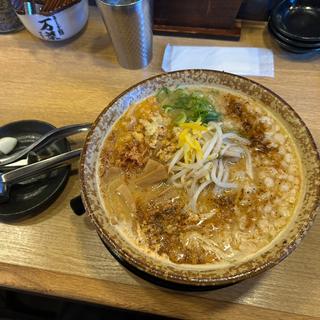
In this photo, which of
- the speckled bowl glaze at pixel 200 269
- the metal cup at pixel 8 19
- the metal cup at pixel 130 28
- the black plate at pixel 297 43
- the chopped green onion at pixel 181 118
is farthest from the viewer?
the metal cup at pixel 8 19

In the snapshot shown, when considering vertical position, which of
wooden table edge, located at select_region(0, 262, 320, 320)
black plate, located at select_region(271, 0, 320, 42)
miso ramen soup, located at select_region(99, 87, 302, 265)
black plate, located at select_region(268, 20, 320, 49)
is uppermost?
black plate, located at select_region(271, 0, 320, 42)

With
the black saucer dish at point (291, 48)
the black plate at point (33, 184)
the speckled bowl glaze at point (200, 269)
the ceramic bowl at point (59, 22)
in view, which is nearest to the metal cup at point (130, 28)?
the ceramic bowl at point (59, 22)

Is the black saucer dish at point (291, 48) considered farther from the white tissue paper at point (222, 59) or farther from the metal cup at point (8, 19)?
the metal cup at point (8, 19)

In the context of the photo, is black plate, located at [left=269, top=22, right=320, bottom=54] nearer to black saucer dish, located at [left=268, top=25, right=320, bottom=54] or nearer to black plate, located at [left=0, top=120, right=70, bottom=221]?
black saucer dish, located at [left=268, top=25, right=320, bottom=54]

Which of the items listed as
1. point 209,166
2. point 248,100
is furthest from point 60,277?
point 248,100

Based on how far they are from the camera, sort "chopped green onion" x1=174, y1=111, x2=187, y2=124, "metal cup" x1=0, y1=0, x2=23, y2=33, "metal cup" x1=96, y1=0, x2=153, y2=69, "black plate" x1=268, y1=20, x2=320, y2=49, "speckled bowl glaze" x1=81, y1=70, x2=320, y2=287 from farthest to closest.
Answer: "metal cup" x1=0, y1=0, x2=23, y2=33
"black plate" x1=268, y1=20, x2=320, y2=49
"metal cup" x1=96, y1=0, x2=153, y2=69
"chopped green onion" x1=174, y1=111, x2=187, y2=124
"speckled bowl glaze" x1=81, y1=70, x2=320, y2=287

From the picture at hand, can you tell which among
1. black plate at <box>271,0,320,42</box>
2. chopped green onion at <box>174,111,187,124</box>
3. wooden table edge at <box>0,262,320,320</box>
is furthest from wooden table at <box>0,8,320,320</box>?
chopped green onion at <box>174,111,187,124</box>

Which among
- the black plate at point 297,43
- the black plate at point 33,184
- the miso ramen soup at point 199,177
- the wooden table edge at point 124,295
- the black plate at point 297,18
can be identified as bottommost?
the wooden table edge at point 124,295

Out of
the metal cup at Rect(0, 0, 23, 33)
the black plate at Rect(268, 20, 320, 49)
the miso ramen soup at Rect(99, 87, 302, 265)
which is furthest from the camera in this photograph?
the metal cup at Rect(0, 0, 23, 33)

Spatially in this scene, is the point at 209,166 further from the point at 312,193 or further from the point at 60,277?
the point at 60,277
